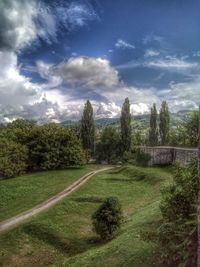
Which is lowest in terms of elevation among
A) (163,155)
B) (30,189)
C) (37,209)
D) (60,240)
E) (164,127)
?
(60,240)

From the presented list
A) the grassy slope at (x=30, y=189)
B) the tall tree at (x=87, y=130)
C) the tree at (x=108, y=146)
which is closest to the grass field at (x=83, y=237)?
the grassy slope at (x=30, y=189)

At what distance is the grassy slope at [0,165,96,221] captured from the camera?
3412 centimetres

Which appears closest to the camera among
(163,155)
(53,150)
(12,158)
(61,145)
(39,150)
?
(12,158)

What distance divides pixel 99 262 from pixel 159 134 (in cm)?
7083

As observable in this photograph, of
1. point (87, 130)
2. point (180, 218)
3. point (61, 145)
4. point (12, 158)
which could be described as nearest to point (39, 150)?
point (61, 145)

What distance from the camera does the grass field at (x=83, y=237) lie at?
17375 millimetres

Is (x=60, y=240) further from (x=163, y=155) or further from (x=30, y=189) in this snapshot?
(x=163, y=155)

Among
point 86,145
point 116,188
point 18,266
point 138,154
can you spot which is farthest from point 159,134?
point 18,266

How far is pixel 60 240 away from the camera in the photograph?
25.5 m

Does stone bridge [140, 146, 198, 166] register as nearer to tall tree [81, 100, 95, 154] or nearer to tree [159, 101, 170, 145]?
tall tree [81, 100, 95, 154]

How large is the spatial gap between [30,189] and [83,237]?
17.0m

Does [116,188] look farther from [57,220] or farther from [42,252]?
[42,252]

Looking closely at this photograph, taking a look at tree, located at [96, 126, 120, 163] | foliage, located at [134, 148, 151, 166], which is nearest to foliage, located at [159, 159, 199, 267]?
foliage, located at [134, 148, 151, 166]

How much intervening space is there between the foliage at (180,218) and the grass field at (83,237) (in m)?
0.98
